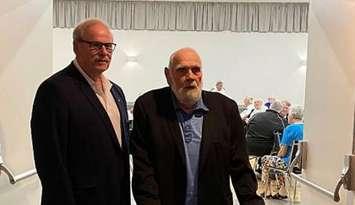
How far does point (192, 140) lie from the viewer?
1.93m

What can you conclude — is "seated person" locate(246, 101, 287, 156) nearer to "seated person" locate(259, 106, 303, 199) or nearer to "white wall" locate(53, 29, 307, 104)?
"seated person" locate(259, 106, 303, 199)

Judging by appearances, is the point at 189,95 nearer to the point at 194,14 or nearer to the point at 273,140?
the point at 273,140

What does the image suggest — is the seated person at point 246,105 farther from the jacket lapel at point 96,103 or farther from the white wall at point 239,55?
the jacket lapel at point 96,103

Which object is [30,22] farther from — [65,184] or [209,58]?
[209,58]

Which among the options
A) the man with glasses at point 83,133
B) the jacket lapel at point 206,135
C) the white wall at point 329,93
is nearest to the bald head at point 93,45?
the man with glasses at point 83,133

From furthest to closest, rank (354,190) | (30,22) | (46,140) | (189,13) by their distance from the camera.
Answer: (189,13)
(30,22)
(354,190)
(46,140)

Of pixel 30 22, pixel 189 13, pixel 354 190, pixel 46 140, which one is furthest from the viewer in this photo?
pixel 189 13

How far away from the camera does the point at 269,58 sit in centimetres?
1141

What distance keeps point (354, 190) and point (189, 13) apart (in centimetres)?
932

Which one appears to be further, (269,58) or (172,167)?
(269,58)

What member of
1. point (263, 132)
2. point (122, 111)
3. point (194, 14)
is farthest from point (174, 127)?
point (194, 14)

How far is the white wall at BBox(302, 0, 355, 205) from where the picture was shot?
2090mm

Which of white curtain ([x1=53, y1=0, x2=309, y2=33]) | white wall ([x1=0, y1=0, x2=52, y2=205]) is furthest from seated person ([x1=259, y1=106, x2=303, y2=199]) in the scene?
white curtain ([x1=53, y1=0, x2=309, y2=33])

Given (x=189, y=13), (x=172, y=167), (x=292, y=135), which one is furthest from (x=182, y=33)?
(x=172, y=167)
